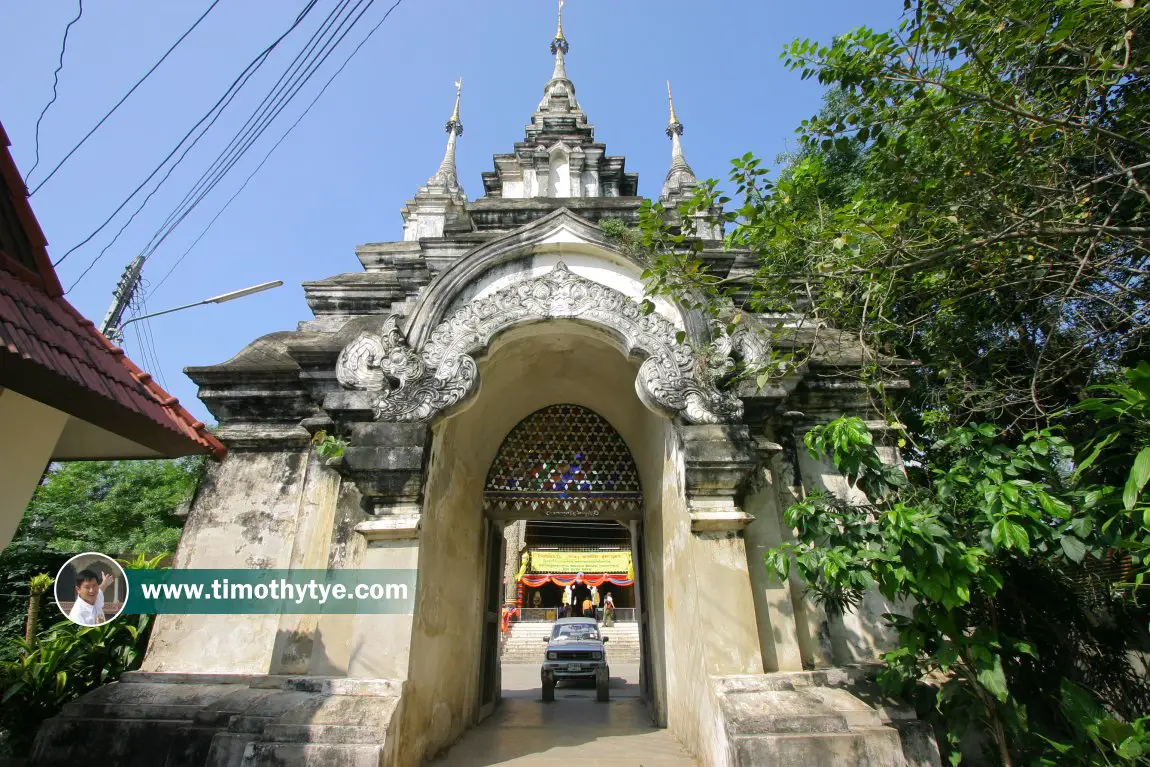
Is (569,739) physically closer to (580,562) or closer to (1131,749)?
(1131,749)

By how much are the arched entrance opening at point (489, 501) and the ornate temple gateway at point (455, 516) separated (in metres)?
0.05

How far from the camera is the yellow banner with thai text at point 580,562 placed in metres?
29.2

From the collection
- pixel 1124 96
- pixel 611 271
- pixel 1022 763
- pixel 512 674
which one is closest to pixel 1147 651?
pixel 1022 763

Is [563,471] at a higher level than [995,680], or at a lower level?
higher

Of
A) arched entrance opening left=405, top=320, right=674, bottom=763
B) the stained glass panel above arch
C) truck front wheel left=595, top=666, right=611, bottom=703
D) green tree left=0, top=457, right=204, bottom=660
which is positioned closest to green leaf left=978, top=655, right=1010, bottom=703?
arched entrance opening left=405, top=320, right=674, bottom=763

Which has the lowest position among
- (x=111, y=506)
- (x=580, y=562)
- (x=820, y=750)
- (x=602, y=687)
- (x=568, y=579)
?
(x=820, y=750)

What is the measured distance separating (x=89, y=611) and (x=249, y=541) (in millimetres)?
1474

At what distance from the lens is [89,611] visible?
14.8 ft

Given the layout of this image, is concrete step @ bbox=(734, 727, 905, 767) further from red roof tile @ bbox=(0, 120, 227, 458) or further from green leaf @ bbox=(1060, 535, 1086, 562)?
→ red roof tile @ bbox=(0, 120, 227, 458)

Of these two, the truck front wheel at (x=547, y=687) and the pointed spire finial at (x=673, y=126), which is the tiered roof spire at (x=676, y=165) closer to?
the pointed spire finial at (x=673, y=126)

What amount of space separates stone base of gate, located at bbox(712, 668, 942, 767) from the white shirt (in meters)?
4.56

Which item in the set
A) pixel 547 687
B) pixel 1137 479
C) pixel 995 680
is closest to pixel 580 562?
pixel 547 687

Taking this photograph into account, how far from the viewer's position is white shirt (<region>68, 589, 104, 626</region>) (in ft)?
14.4

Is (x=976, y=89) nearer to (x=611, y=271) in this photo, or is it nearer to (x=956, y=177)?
(x=956, y=177)
